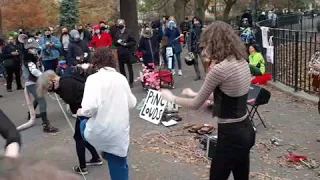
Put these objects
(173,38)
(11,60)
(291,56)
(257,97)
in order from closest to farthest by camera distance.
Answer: (257,97), (291,56), (173,38), (11,60)

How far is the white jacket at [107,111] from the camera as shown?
4.60 m

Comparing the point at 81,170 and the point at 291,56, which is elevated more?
the point at 291,56

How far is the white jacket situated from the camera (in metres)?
4.60

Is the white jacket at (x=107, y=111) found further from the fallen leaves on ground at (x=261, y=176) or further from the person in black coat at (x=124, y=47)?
the person in black coat at (x=124, y=47)

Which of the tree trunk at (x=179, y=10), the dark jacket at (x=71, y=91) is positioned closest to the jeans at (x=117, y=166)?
the dark jacket at (x=71, y=91)

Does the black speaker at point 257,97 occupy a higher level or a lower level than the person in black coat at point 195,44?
lower

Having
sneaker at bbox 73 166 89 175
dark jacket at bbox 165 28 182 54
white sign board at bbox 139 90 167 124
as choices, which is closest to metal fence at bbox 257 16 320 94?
dark jacket at bbox 165 28 182 54

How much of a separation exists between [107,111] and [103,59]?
61 centimetres

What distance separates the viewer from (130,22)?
749 inches

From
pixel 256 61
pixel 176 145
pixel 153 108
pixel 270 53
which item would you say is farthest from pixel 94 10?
pixel 176 145

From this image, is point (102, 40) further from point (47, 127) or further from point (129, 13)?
point (47, 127)

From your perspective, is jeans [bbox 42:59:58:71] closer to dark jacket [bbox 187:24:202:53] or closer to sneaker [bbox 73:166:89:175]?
dark jacket [bbox 187:24:202:53]

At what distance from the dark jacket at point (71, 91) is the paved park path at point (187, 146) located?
87 cm

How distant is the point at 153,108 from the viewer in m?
8.80
